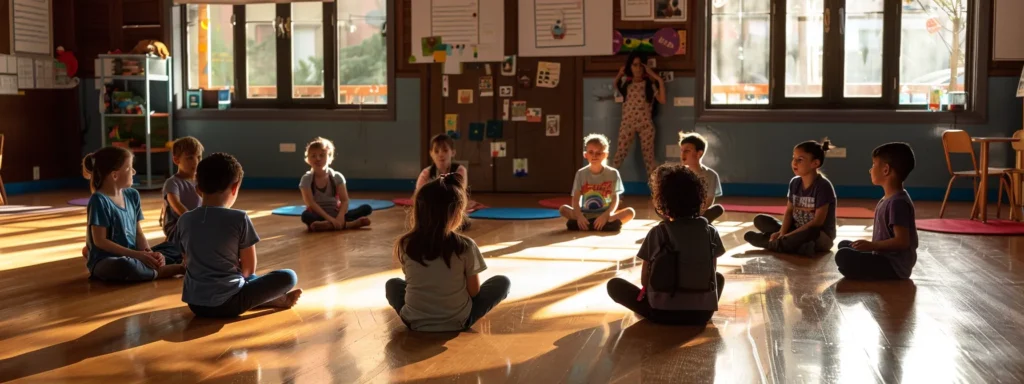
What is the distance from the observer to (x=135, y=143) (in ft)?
31.6

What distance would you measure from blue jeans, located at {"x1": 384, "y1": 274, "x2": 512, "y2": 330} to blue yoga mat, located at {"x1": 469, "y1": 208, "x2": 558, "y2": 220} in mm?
3556

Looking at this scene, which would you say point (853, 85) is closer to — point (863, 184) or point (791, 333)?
point (863, 184)

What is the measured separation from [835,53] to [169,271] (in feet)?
20.8

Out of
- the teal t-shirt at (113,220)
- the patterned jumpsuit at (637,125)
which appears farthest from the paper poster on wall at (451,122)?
the teal t-shirt at (113,220)

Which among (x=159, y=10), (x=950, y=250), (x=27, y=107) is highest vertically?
(x=159, y=10)

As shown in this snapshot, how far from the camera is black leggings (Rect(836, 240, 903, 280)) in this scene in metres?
4.54

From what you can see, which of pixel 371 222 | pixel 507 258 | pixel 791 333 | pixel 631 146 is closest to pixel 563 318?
pixel 791 333

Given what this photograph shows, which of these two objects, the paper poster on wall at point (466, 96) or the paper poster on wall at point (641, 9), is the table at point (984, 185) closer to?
the paper poster on wall at point (641, 9)

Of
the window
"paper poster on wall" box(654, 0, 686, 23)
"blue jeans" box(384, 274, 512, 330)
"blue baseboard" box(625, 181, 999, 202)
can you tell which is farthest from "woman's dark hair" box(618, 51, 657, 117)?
"blue jeans" box(384, 274, 512, 330)

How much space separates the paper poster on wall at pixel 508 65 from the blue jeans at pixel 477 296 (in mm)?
5878

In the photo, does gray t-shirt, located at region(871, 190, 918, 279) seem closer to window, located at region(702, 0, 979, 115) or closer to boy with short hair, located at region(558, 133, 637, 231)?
boy with short hair, located at region(558, 133, 637, 231)

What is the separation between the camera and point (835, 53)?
8.98 metres

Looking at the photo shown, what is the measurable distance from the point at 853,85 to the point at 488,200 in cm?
332

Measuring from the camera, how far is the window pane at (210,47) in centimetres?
998
